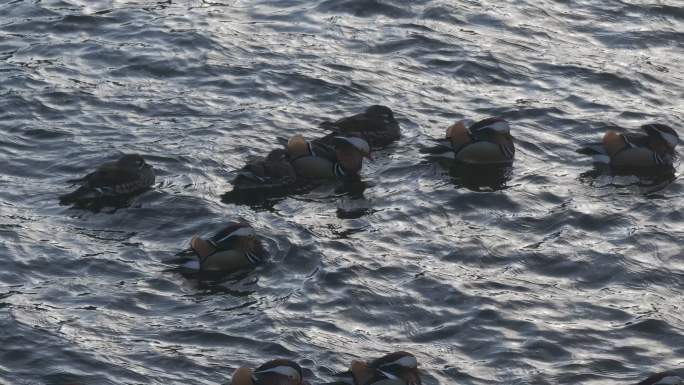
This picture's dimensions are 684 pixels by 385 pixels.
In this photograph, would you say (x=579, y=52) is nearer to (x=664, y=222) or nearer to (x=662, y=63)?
(x=662, y=63)

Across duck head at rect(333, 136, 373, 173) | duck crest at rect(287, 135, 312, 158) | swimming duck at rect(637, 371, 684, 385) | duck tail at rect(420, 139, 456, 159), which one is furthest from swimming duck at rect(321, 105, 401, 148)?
swimming duck at rect(637, 371, 684, 385)

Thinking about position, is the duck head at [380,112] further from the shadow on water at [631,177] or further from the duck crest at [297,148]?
the shadow on water at [631,177]

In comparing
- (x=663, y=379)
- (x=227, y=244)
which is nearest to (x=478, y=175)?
(x=227, y=244)

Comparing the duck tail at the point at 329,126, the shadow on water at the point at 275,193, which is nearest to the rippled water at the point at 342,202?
the shadow on water at the point at 275,193

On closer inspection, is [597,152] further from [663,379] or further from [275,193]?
[663,379]

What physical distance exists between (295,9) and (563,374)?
565 inches

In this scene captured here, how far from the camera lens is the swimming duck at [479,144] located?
23000 millimetres

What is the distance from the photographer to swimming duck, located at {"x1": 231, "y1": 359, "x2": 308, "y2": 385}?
51.4 feet

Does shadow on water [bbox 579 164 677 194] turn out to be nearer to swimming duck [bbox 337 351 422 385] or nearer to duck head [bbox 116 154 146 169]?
duck head [bbox 116 154 146 169]

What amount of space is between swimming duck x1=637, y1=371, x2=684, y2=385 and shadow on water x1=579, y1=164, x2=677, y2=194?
6691 mm

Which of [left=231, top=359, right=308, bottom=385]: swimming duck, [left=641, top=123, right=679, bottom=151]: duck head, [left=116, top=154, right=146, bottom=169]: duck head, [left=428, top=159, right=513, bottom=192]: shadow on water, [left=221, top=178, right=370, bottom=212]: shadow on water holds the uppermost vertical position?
[left=641, top=123, right=679, bottom=151]: duck head

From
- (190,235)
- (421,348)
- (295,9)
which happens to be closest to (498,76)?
(295,9)

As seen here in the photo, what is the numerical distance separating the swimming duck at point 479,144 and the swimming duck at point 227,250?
4.97 metres

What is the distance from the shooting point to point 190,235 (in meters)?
20.1
